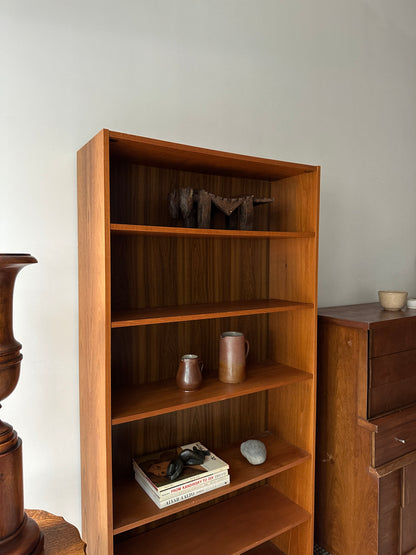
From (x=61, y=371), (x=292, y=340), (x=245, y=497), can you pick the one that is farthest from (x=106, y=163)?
(x=245, y=497)

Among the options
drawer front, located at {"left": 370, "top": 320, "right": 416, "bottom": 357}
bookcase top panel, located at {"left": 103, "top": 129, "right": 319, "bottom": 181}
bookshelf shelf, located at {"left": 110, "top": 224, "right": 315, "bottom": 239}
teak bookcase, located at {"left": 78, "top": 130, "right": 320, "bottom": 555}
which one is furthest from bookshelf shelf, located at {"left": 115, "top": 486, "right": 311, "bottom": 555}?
bookcase top panel, located at {"left": 103, "top": 129, "right": 319, "bottom": 181}

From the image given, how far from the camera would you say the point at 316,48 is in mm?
1920

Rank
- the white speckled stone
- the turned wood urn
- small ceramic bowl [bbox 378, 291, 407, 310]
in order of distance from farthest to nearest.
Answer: small ceramic bowl [bbox 378, 291, 407, 310]
the white speckled stone
the turned wood urn

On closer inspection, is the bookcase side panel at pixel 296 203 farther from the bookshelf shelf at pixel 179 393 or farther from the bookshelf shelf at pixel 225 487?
the bookshelf shelf at pixel 225 487

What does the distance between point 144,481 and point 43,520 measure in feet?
1.53

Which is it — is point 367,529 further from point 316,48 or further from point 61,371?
point 316,48

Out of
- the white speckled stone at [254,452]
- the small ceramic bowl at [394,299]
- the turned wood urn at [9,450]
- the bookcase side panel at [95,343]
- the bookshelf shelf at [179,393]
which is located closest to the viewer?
the turned wood urn at [9,450]

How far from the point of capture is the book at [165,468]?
1.28 metres

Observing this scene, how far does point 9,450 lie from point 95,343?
1.58 feet

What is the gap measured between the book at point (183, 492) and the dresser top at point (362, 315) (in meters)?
0.71

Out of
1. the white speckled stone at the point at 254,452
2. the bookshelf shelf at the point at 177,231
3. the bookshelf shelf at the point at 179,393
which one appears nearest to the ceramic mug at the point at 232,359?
the bookshelf shelf at the point at 179,393

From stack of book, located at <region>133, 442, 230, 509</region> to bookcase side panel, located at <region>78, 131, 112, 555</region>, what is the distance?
0.56ft

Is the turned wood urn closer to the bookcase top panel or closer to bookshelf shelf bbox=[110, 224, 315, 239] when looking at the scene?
bookshelf shelf bbox=[110, 224, 315, 239]

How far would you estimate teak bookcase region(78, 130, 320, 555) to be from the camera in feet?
3.89
